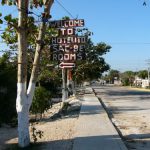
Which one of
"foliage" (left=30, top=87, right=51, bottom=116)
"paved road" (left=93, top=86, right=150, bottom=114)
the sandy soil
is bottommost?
the sandy soil

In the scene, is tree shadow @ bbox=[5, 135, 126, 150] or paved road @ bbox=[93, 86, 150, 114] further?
paved road @ bbox=[93, 86, 150, 114]

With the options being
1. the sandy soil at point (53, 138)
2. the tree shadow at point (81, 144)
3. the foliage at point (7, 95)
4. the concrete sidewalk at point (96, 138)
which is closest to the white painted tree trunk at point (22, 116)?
the tree shadow at point (81, 144)

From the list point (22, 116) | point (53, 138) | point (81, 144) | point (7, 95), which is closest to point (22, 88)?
point (22, 116)

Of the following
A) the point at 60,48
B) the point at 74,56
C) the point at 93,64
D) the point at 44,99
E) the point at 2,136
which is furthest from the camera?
the point at 93,64

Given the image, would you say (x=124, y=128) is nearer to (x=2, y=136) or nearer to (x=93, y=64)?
(x=2, y=136)

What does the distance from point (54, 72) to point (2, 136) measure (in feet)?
87.4

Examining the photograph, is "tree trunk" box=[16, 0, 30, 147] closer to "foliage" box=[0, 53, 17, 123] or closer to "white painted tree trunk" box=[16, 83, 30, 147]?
"white painted tree trunk" box=[16, 83, 30, 147]

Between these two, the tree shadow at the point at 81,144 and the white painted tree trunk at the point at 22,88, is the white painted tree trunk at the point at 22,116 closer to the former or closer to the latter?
the white painted tree trunk at the point at 22,88

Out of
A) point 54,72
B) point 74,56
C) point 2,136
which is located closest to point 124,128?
point 2,136

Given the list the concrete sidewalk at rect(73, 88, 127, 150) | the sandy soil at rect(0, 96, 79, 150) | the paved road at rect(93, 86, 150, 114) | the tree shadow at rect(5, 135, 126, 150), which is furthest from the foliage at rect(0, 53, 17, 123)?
the tree shadow at rect(5, 135, 126, 150)

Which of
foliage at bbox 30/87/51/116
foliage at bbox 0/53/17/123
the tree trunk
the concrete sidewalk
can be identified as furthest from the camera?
foliage at bbox 30/87/51/116

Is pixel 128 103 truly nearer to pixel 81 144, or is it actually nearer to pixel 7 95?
pixel 7 95

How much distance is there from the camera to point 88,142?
450 inches

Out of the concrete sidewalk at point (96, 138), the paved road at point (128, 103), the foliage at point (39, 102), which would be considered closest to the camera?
the concrete sidewalk at point (96, 138)
